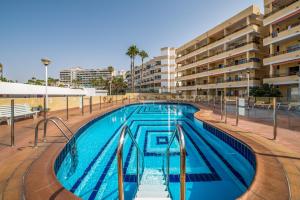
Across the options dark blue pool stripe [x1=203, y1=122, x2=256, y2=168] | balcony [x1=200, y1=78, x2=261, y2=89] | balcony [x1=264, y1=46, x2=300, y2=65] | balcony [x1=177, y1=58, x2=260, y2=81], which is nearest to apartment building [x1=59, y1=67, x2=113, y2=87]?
balcony [x1=177, y1=58, x2=260, y2=81]

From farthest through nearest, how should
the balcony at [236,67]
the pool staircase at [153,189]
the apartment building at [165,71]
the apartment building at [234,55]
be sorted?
the apartment building at [165,71], the apartment building at [234,55], the balcony at [236,67], the pool staircase at [153,189]

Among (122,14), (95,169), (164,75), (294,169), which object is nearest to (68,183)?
(95,169)

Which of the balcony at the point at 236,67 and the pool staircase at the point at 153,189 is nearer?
the pool staircase at the point at 153,189

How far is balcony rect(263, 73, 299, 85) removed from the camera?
1863 centimetres

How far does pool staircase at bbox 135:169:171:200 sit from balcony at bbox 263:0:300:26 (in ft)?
79.7

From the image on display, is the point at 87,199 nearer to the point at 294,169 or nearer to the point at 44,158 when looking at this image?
the point at 44,158

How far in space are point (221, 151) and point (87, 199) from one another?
4947 millimetres

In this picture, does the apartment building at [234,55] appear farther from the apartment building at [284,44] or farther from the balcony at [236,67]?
the apartment building at [284,44]

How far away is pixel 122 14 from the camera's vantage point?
72.6 ft

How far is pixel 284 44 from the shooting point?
2148 cm

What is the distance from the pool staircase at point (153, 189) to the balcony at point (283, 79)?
22.0m

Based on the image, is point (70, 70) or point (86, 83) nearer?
point (86, 83)

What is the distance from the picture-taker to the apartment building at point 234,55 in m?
24.9

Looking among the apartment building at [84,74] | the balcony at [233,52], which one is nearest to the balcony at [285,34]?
the balcony at [233,52]
